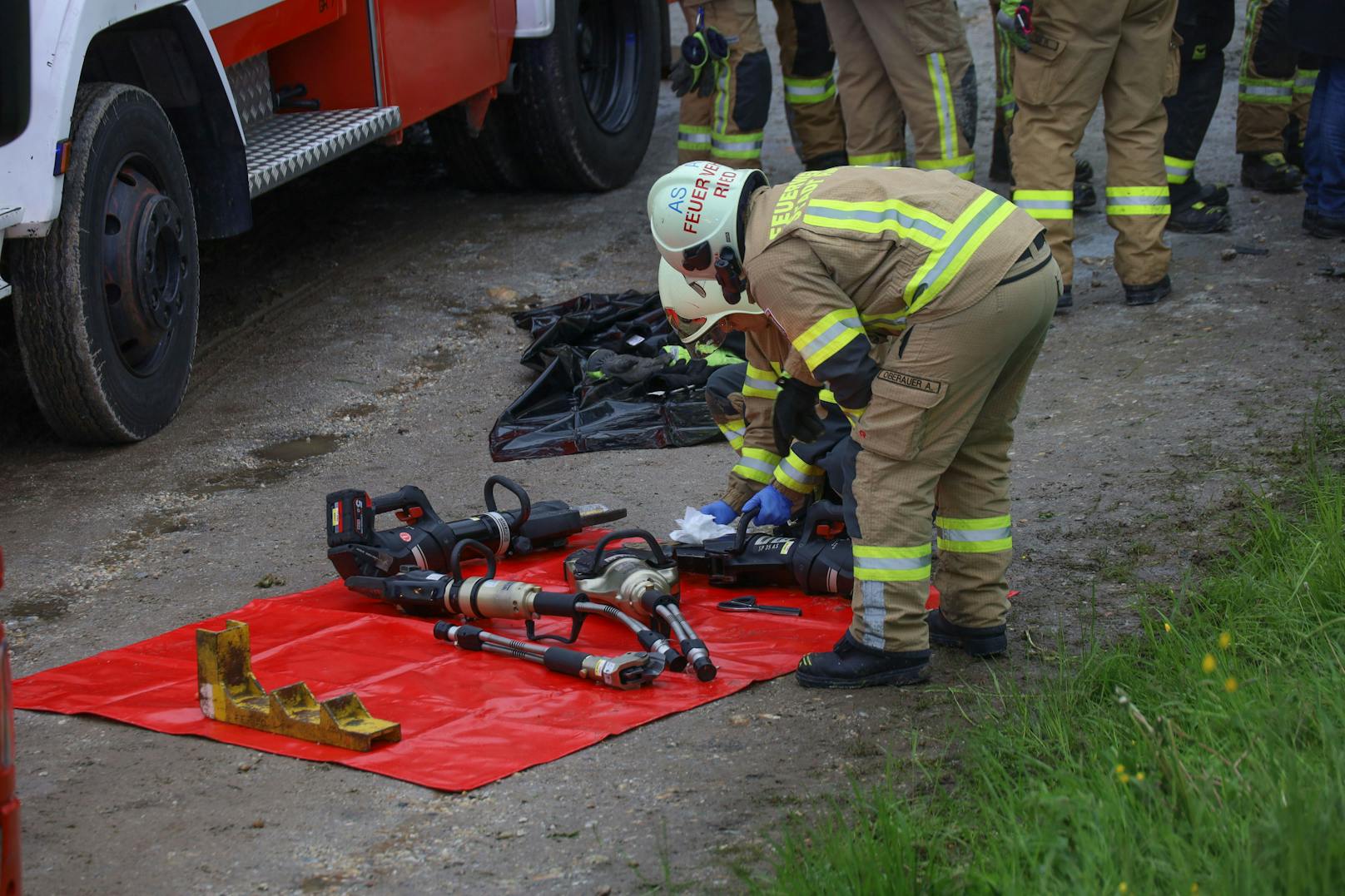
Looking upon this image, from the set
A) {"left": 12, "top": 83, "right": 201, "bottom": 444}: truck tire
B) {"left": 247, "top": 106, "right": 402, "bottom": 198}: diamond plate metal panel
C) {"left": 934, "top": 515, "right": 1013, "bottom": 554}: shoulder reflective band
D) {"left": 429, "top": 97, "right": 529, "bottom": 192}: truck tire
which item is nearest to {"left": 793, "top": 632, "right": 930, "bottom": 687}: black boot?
{"left": 934, "top": 515, "right": 1013, "bottom": 554}: shoulder reflective band

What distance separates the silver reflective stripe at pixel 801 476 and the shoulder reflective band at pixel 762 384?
0.66 ft

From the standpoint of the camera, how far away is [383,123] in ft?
20.5

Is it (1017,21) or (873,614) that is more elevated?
(1017,21)

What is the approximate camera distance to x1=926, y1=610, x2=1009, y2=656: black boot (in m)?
3.63

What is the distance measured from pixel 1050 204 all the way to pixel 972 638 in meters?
3.07

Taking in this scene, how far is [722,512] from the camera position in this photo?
4.43 metres

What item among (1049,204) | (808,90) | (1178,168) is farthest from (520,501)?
(1178,168)

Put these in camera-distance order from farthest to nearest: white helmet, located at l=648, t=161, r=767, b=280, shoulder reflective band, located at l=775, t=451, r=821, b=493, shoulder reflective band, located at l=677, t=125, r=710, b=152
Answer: shoulder reflective band, located at l=677, t=125, r=710, b=152
shoulder reflective band, located at l=775, t=451, r=821, b=493
white helmet, located at l=648, t=161, r=767, b=280

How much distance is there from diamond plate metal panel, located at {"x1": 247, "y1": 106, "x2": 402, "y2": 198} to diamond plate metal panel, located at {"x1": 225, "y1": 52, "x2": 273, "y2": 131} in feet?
0.14

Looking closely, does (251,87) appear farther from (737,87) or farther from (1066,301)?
(1066,301)

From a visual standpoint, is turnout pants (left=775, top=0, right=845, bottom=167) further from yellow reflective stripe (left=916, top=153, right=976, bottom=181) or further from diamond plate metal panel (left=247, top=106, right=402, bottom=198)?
diamond plate metal panel (left=247, top=106, right=402, bottom=198)

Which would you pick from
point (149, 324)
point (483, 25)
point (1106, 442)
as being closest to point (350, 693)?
point (149, 324)

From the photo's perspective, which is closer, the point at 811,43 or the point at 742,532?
the point at 742,532

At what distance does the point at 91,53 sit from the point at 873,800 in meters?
3.97
